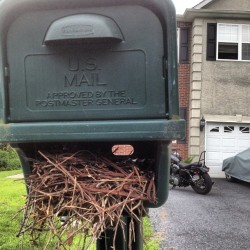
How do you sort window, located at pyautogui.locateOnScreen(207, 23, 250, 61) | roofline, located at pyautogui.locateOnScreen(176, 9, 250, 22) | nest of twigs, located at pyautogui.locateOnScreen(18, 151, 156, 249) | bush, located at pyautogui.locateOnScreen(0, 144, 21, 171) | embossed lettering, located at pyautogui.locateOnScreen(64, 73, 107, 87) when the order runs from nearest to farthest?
nest of twigs, located at pyautogui.locateOnScreen(18, 151, 156, 249), embossed lettering, located at pyautogui.locateOnScreen(64, 73, 107, 87), roofline, located at pyautogui.locateOnScreen(176, 9, 250, 22), window, located at pyautogui.locateOnScreen(207, 23, 250, 61), bush, located at pyautogui.locateOnScreen(0, 144, 21, 171)

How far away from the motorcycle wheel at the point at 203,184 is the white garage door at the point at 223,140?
203 inches

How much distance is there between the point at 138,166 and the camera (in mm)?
2285

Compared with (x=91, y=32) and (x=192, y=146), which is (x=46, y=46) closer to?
(x=91, y=32)

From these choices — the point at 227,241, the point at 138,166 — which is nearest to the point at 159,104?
the point at 138,166

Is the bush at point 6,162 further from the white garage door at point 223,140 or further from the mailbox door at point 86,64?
the mailbox door at point 86,64

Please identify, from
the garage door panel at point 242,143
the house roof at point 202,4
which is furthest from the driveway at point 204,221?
the house roof at point 202,4

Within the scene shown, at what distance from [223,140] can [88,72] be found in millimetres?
14245

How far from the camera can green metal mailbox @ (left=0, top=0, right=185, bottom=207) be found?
199 cm

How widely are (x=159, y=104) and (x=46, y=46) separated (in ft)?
1.94

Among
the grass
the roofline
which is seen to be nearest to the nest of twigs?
the grass

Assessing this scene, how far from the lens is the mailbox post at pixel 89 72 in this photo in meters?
1.99

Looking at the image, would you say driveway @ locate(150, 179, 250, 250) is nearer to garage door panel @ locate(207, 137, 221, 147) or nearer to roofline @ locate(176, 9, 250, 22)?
garage door panel @ locate(207, 137, 221, 147)

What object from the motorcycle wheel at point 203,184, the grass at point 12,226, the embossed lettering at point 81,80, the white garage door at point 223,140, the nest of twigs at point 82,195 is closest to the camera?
the nest of twigs at point 82,195

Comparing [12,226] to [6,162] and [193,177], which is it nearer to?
[193,177]
